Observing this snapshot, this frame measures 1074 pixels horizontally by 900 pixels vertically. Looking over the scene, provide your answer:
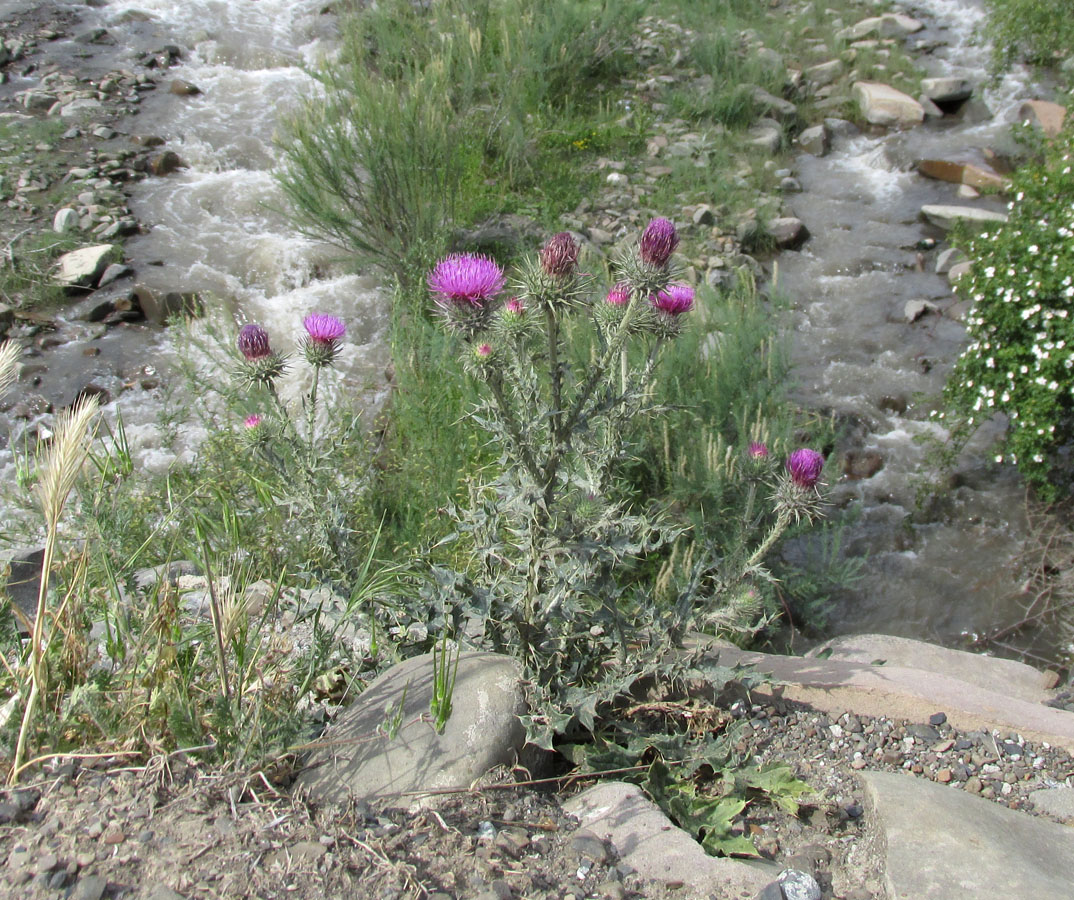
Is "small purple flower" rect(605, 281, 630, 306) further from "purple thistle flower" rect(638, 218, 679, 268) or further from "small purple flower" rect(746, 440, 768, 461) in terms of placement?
"small purple flower" rect(746, 440, 768, 461)

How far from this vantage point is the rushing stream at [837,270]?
4.90 m

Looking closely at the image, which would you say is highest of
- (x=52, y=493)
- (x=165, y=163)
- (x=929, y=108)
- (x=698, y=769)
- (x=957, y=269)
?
(x=52, y=493)

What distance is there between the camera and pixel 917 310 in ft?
21.6

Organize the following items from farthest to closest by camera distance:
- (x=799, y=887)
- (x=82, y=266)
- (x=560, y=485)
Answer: (x=82, y=266) → (x=560, y=485) → (x=799, y=887)

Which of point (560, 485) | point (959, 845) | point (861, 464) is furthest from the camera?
point (861, 464)

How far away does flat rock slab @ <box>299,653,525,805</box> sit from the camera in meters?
2.04

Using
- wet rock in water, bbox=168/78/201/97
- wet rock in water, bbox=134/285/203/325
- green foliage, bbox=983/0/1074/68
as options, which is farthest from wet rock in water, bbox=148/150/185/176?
green foliage, bbox=983/0/1074/68

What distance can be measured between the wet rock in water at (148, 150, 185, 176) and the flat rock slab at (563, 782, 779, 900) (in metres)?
7.54

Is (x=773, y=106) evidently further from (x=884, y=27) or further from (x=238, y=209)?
(x=238, y=209)

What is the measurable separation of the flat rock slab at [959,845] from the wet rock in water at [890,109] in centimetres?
858

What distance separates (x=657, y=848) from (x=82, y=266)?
6.35 m

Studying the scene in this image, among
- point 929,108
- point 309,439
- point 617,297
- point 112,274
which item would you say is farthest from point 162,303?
point 929,108

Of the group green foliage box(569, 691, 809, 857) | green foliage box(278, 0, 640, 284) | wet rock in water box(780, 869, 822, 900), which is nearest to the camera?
wet rock in water box(780, 869, 822, 900)

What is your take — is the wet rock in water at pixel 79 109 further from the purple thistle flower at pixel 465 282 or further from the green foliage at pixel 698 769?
the green foliage at pixel 698 769
